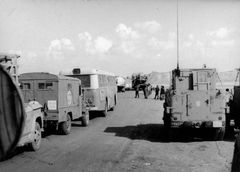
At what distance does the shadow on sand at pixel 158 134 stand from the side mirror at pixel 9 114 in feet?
39.2

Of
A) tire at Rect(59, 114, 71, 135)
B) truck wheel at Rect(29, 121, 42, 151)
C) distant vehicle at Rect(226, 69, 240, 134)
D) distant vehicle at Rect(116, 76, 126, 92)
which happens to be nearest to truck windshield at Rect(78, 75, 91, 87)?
tire at Rect(59, 114, 71, 135)

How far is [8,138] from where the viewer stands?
1197 millimetres

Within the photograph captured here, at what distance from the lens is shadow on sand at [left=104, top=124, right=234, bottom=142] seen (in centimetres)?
1320

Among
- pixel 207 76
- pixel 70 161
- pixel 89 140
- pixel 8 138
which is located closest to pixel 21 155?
pixel 70 161

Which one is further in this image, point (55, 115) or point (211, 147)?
point (55, 115)

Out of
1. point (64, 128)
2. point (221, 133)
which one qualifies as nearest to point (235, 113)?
point (221, 133)

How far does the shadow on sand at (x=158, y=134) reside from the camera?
13203mm

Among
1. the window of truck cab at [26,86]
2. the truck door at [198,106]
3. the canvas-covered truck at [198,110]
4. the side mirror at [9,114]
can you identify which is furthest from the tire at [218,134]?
the side mirror at [9,114]

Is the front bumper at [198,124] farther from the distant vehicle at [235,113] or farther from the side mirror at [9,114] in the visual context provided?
the side mirror at [9,114]

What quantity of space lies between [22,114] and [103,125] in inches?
658

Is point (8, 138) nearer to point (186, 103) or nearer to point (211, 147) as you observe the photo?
point (211, 147)

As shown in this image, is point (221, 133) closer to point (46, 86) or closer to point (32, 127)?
point (32, 127)

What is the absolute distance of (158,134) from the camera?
47.9 ft

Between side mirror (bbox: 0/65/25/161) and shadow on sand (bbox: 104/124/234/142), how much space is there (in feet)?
39.2
